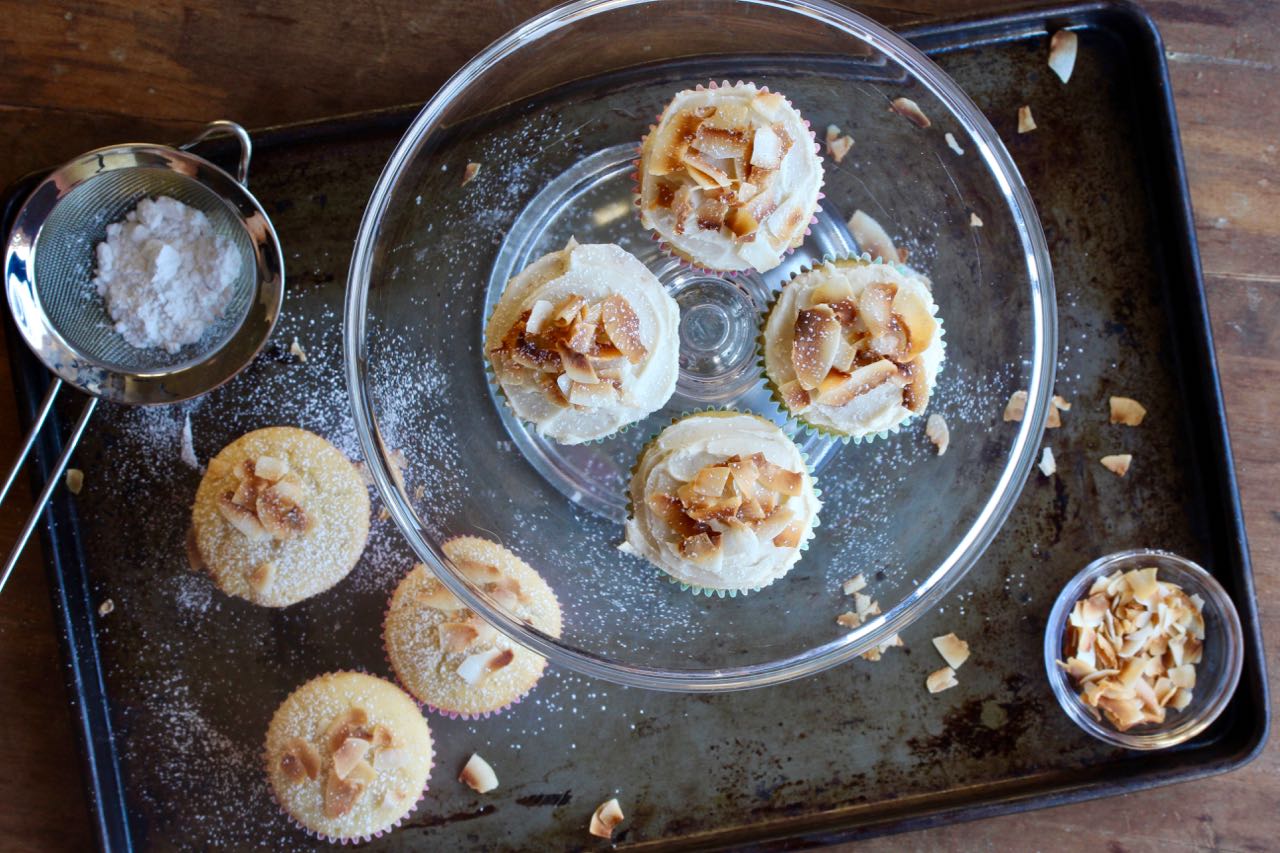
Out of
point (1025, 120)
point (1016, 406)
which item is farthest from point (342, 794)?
point (1025, 120)

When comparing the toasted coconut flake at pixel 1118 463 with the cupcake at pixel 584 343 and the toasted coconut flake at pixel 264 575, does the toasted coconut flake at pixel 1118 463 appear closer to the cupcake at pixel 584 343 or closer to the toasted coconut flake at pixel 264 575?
the cupcake at pixel 584 343

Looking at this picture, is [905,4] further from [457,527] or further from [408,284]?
[457,527]

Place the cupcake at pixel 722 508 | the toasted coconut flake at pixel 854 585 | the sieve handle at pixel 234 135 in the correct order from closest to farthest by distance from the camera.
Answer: the cupcake at pixel 722 508 < the toasted coconut flake at pixel 854 585 < the sieve handle at pixel 234 135

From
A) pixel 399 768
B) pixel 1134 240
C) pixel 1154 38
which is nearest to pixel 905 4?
pixel 1154 38

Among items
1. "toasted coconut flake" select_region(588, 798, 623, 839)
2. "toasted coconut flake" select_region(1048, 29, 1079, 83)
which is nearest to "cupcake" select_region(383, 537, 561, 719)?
"toasted coconut flake" select_region(588, 798, 623, 839)

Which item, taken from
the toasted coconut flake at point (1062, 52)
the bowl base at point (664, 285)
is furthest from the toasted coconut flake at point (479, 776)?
the toasted coconut flake at point (1062, 52)
